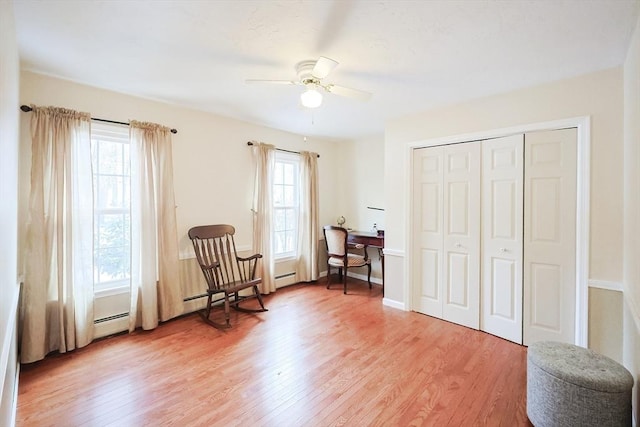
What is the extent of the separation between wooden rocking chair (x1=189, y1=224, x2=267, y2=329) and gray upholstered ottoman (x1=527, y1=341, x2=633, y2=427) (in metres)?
2.65

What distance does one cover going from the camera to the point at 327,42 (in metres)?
2.01

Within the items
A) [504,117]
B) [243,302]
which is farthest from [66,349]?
[504,117]

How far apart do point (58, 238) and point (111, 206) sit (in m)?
0.55

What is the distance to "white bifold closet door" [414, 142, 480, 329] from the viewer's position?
3139 millimetres

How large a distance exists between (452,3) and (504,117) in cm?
167


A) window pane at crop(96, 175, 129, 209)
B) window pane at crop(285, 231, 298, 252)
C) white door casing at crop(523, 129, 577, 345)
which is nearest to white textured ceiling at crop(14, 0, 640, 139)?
white door casing at crop(523, 129, 577, 345)

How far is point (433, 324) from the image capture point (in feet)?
10.7

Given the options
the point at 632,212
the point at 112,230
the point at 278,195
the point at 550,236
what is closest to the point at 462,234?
the point at 550,236

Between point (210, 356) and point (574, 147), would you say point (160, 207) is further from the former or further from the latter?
point (574, 147)

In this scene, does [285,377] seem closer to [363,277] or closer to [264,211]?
[264,211]

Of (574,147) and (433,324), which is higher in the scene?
(574,147)

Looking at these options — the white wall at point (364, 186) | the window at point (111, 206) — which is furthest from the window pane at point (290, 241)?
the window at point (111, 206)

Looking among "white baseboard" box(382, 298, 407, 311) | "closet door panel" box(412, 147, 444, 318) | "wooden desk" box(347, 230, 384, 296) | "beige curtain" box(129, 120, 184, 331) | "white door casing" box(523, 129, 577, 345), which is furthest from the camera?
"wooden desk" box(347, 230, 384, 296)

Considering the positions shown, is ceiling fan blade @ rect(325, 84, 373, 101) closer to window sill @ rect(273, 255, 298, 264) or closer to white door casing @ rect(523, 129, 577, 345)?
white door casing @ rect(523, 129, 577, 345)
